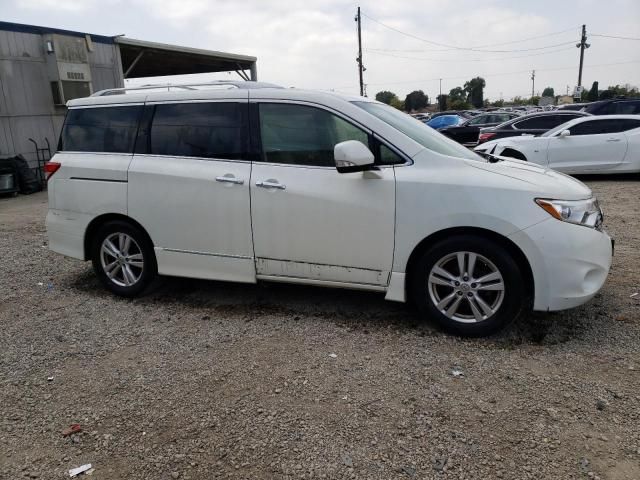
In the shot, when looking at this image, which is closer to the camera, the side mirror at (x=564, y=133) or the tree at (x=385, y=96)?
the side mirror at (x=564, y=133)

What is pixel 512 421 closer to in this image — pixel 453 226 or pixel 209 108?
pixel 453 226

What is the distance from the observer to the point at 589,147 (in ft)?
33.7

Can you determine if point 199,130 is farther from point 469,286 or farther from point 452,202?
point 469,286

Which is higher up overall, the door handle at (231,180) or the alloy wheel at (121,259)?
the door handle at (231,180)

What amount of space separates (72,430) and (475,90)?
8877cm

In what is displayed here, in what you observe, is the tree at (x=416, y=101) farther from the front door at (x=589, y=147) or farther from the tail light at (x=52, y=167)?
the tail light at (x=52, y=167)

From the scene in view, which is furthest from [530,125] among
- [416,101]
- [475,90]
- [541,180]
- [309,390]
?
[475,90]

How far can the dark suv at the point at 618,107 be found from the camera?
45.0 ft

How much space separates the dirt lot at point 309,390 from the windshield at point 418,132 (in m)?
1.34

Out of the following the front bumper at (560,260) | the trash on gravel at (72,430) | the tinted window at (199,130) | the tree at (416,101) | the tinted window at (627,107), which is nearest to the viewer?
the trash on gravel at (72,430)

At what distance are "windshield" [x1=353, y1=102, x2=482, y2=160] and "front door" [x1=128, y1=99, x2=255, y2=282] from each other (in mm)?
1065

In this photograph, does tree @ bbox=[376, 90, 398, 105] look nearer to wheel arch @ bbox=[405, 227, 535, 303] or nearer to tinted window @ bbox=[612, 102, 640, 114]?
tinted window @ bbox=[612, 102, 640, 114]

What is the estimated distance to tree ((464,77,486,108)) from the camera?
78900 mm

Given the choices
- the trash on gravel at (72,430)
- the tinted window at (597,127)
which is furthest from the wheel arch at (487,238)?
the tinted window at (597,127)
